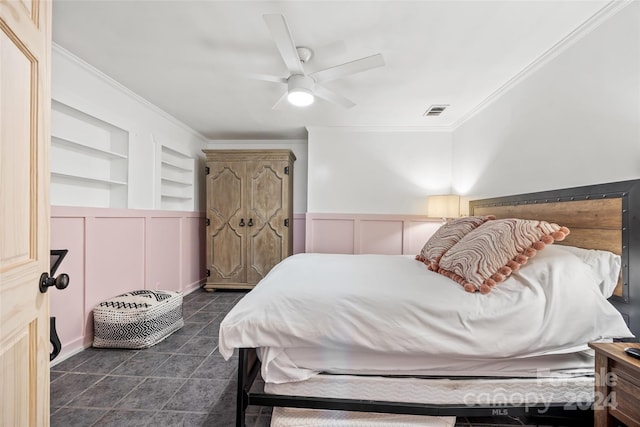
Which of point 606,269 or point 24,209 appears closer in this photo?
point 24,209

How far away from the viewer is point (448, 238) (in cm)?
211

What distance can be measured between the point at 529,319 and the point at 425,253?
0.99 m

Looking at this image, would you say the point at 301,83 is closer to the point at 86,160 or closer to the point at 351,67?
the point at 351,67

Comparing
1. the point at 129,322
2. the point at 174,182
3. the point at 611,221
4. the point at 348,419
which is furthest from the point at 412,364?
the point at 174,182

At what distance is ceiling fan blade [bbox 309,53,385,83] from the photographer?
70.3 inches

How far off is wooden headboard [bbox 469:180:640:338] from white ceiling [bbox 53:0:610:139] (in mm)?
1030

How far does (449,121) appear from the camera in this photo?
3.52 m

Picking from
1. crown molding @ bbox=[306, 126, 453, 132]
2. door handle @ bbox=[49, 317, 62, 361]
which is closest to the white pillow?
door handle @ bbox=[49, 317, 62, 361]

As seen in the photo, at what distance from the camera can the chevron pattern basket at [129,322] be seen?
2.26 metres

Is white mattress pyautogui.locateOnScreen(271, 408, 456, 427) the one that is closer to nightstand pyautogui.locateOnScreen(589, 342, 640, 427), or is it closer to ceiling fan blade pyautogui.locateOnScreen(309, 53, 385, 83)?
nightstand pyautogui.locateOnScreen(589, 342, 640, 427)

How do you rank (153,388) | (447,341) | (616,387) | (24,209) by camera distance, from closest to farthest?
(24,209)
(616,387)
(447,341)
(153,388)

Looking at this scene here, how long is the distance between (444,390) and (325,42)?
7.01 feet

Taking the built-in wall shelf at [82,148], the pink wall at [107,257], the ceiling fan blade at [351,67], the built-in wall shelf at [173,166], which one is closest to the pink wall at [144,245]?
the pink wall at [107,257]

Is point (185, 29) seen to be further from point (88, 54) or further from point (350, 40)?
point (350, 40)
